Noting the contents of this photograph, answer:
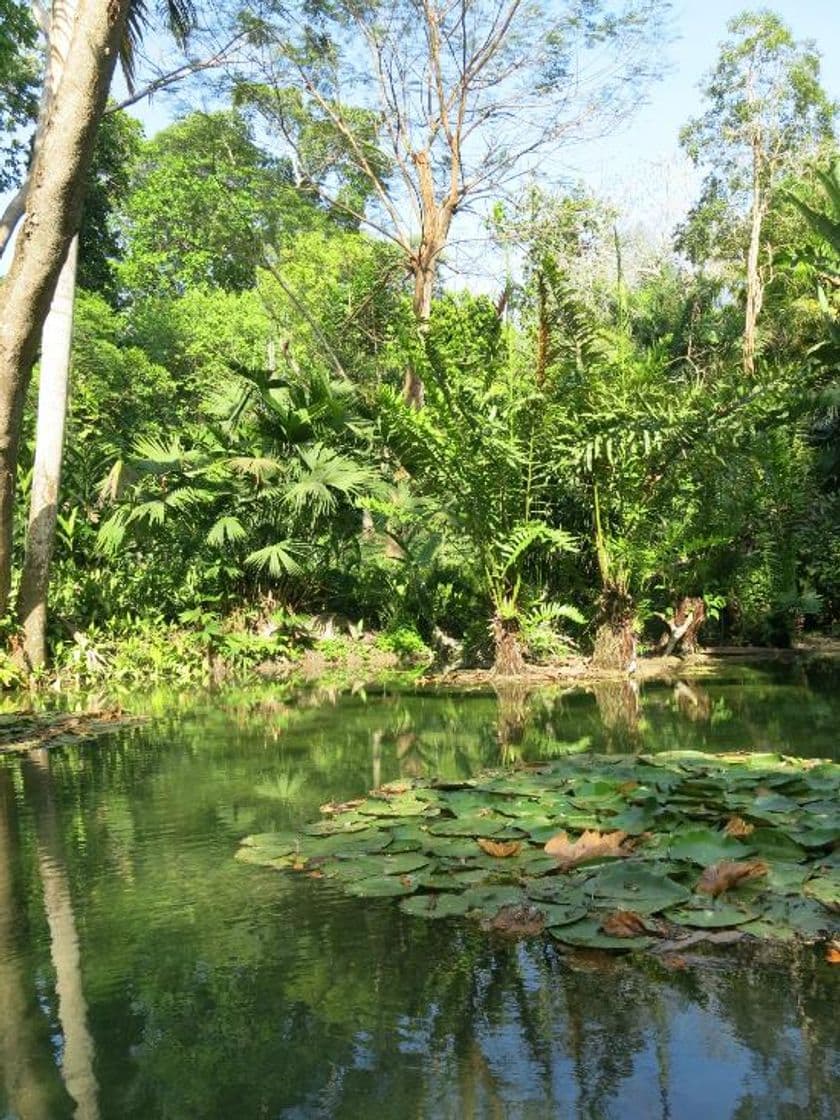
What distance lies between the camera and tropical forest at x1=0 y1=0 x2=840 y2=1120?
2.00m

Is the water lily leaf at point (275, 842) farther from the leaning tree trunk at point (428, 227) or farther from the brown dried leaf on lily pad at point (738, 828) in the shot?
the leaning tree trunk at point (428, 227)

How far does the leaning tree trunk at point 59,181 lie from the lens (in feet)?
13.7

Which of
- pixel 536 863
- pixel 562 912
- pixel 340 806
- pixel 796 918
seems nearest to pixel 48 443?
pixel 340 806

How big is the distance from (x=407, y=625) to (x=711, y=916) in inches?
328

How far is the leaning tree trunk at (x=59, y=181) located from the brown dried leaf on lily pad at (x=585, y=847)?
3.06m

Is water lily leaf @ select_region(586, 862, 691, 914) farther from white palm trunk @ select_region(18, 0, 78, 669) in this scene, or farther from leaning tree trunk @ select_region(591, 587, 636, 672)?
white palm trunk @ select_region(18, 0, 78, 669)

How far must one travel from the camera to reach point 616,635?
912cm

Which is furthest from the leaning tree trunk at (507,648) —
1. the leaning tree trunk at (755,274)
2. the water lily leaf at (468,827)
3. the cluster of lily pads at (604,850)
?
the leaning tree trunk at (755,274)

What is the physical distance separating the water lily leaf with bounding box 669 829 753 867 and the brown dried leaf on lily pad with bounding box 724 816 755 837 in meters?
0.04

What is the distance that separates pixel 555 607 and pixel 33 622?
189 inches

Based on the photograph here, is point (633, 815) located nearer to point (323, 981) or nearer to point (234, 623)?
Result: point (323, 981)

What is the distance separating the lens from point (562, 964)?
2.25 metres

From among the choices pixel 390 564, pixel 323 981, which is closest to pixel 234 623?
pixel 390 564

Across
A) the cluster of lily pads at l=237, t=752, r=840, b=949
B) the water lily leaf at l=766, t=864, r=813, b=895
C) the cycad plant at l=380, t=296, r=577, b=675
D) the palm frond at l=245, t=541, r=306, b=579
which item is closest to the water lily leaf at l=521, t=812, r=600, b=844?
the cluster of lily pads at l=237, t=752, r=840, b=949
